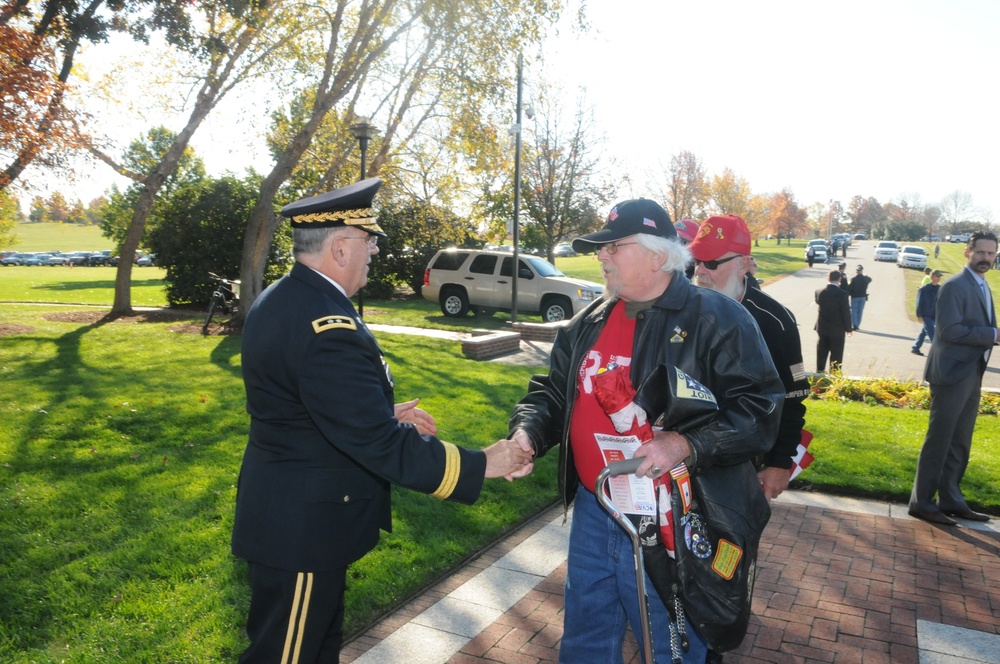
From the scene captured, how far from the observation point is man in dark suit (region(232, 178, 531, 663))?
2.49 m

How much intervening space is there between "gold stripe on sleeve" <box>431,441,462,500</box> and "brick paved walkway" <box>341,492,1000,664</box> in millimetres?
1506

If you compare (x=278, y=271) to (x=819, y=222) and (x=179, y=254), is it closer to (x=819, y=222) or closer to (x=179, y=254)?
(x=179, y=254)

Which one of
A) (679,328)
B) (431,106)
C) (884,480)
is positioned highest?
(431,106)

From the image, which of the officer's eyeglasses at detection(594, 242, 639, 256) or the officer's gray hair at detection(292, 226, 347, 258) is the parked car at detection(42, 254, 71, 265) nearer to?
the officer's gray hair at detection(292, 226, 347, 258)

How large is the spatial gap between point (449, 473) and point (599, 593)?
28.8 inches

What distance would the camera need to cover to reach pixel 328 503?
8.50 ft

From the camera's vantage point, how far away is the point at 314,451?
8.45 feet

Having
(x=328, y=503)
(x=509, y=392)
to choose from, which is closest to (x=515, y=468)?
(x=328, y=503)

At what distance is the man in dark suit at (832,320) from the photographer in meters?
14.5

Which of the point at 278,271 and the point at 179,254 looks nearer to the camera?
the point at 179,254

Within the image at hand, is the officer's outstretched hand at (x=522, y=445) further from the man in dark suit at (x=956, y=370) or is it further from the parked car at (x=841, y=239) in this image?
the parked car at (x=841, y=239)

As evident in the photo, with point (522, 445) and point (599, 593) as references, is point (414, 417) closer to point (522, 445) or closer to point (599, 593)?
→ point (522, 445)

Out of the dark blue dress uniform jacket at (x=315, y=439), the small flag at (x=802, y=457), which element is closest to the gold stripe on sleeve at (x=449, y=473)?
the dark blue dress uniform jacket at (x=315, y=439)

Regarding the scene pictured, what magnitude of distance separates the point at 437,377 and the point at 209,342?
15.9ft
